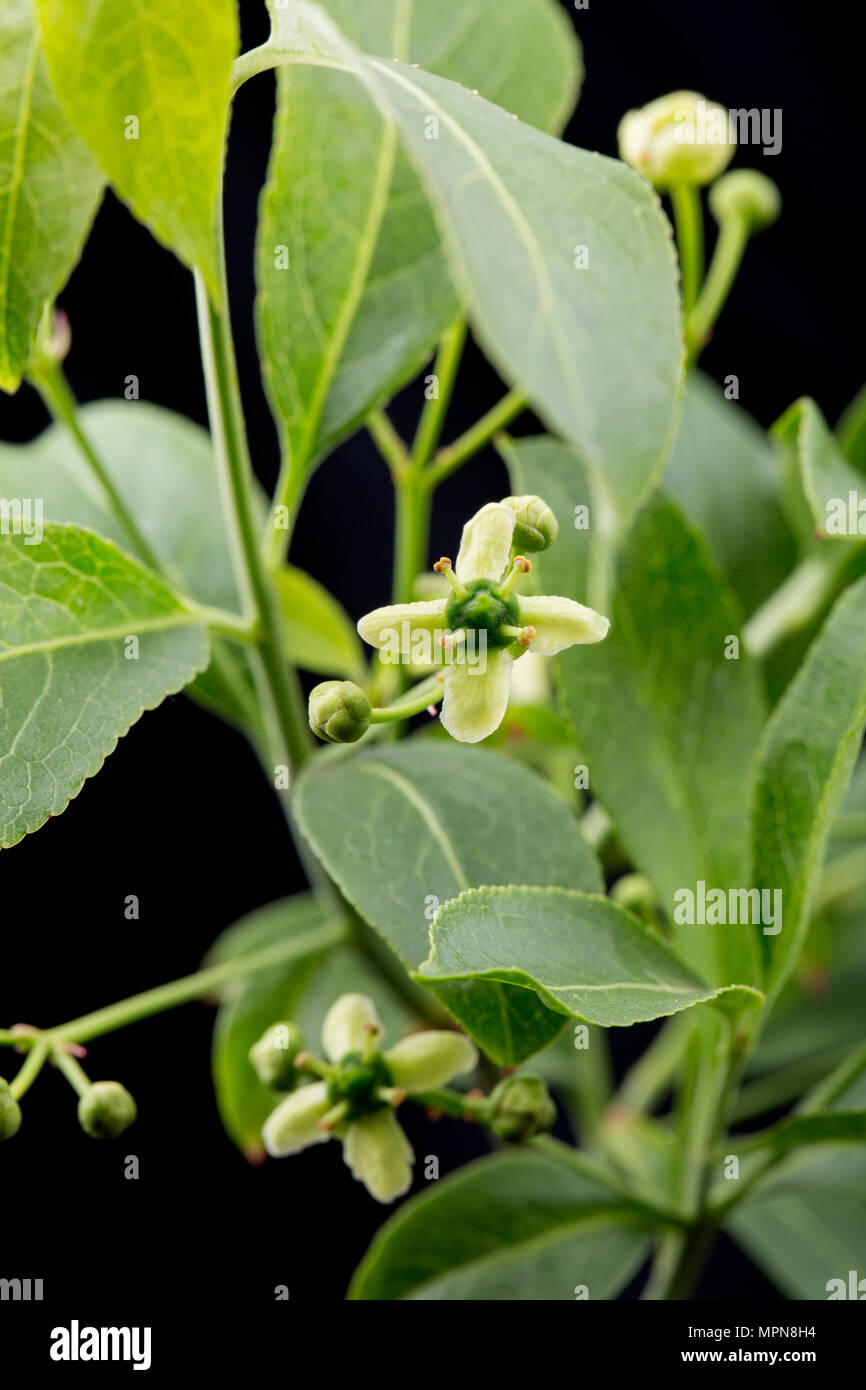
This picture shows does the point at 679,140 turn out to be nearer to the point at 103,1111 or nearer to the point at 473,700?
the point at 473,700

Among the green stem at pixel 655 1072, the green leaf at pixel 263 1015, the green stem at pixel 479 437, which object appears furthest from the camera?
the green stem at pixel 655 1072

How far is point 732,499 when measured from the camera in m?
0.57

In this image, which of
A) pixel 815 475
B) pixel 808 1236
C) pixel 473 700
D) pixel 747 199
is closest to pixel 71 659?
pixel 473 700

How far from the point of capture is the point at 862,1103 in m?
0.45

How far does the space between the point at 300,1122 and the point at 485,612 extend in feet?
0.55


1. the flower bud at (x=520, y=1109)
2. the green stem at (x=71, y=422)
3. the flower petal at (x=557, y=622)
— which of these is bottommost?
the flower bud at (x=520, y=1109)

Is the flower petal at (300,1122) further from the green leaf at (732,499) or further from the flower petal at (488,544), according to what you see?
the green leaf at (732,499)

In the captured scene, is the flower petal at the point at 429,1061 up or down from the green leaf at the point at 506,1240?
up

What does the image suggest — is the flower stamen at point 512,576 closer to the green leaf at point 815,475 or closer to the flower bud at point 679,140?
the green leaf at point 815,475

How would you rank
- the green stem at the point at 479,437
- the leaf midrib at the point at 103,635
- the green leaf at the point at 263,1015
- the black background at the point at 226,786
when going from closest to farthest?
the leaf midrib at the point at 103,635
the green stem at the point at 479,437
the green leaf at the point at 263,1015
the black background at the point at 226,786

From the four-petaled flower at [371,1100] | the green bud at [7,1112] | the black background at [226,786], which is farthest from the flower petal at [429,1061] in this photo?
the black background at [226,786]

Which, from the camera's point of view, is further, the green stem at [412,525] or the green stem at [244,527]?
the green stem at [412,525]

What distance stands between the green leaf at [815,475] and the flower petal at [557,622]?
103 mm

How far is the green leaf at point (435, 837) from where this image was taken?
13.6 inches
